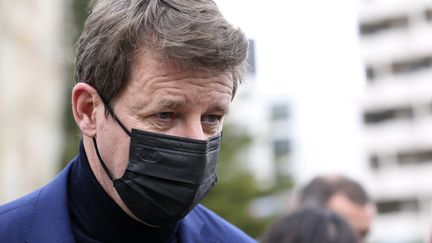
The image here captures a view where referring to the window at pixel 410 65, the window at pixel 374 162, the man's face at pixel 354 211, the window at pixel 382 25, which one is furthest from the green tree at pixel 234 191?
the window at pixel 382 25

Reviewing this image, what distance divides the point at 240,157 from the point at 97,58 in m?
25.3

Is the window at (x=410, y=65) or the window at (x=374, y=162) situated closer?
the window at (x=410, y=65)

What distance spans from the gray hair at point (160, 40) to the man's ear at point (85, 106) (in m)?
0.03

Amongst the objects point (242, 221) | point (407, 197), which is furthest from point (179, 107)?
point (407, 197)

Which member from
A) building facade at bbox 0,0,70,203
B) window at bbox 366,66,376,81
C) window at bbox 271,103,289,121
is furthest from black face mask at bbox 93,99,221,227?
window at bbox 366,66,376,81

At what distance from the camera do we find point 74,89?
123 inches

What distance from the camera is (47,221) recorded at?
3.09 metres

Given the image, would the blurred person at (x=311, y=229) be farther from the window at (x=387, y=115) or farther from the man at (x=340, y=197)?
Answer: the window at (x=387, y=115)

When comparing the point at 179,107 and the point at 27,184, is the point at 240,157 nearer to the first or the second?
the point at 27,184

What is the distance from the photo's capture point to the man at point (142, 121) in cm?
295

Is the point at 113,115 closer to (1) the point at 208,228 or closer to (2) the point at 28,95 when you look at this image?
(1) the point at 208,228

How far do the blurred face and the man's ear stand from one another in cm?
4

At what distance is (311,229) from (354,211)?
1.84 meters

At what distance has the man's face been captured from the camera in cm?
557
